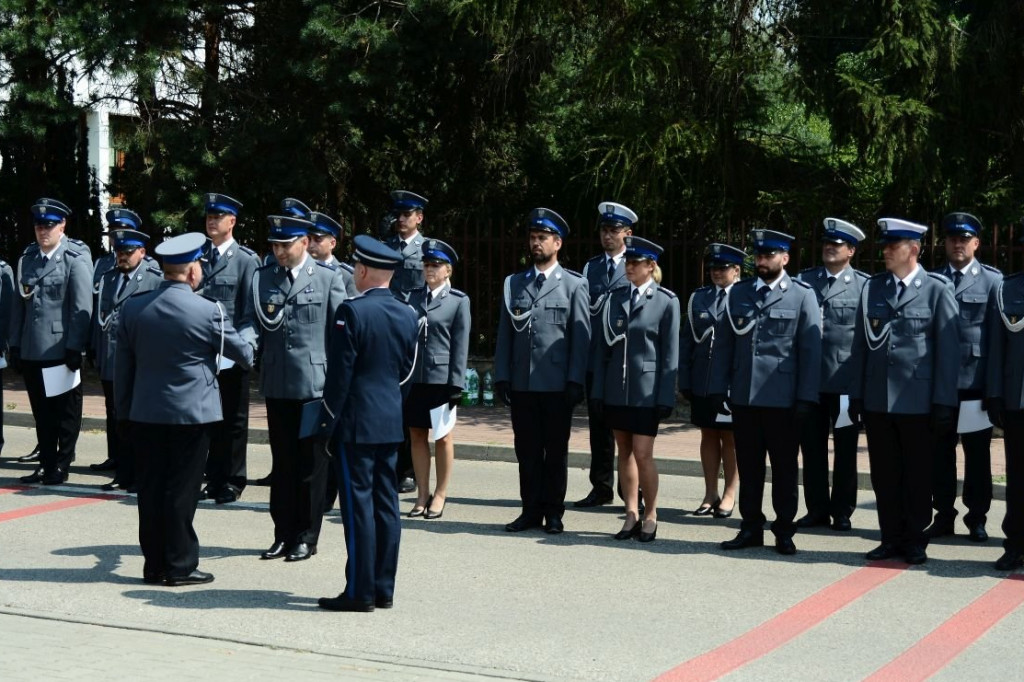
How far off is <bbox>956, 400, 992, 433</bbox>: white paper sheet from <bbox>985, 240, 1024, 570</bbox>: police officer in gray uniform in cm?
65

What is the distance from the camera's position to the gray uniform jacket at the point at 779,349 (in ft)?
29.3

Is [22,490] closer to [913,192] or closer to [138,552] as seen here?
[138,552]

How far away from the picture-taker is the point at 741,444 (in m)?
9.14

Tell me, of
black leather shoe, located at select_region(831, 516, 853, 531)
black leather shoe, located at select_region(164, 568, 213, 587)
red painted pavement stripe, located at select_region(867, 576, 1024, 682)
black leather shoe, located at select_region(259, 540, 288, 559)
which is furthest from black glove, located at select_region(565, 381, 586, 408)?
red painted pavement stripe, located at select_region(867, 576, 1024, 682)

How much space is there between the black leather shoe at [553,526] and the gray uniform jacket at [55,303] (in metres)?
4.29

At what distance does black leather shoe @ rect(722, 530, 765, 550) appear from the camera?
354 inches

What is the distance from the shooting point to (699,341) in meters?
10.3

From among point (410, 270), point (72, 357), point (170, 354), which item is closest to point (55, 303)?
point (72, 357)

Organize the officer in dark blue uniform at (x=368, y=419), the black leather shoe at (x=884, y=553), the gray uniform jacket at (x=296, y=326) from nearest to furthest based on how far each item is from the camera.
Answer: the officer in dark blue uniform at (x=368, y=419), the black leather shoe at (x=884, y=553), the gray uniform jacket at (x=296, y=326)

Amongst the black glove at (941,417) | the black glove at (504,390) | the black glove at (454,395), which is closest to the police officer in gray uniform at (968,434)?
the black glove at (941,417)

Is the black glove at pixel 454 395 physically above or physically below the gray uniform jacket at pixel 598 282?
below

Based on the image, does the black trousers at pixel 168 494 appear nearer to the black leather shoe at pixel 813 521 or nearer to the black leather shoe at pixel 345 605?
the black leather shoe at pixel 345 605

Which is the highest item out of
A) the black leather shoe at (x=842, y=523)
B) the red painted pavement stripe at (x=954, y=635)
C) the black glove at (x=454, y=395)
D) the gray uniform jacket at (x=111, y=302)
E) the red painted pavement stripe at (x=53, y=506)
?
the gray uniform jacket at (x=111, y=302)

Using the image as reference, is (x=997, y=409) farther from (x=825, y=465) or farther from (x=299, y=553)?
(x=299, y=553)
